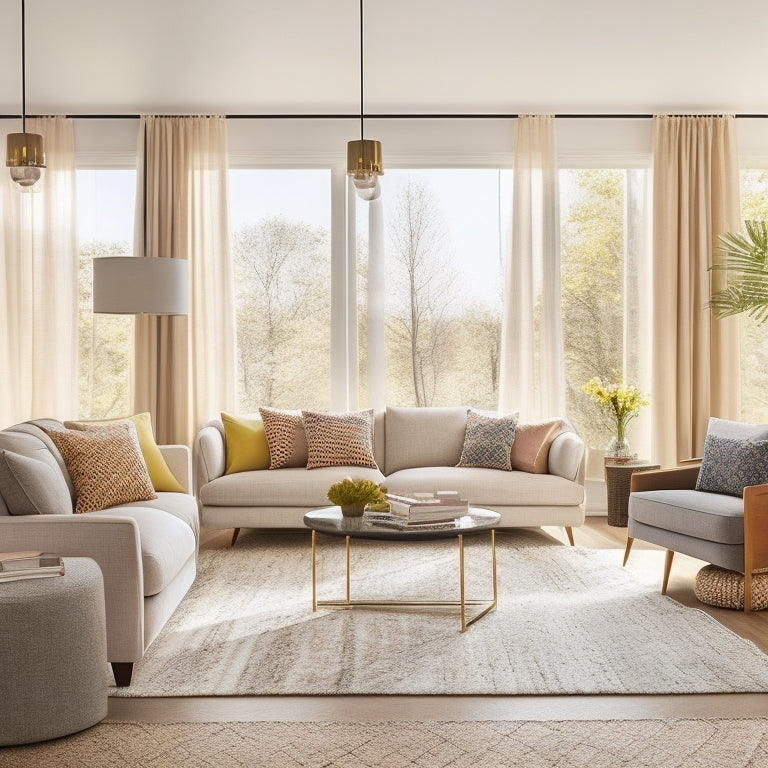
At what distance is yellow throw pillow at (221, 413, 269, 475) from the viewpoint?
5.78 meters

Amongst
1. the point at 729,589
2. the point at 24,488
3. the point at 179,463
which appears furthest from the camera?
the point at 179,463

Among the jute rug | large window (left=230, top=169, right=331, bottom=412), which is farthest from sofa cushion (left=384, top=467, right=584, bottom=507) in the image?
the jute rug

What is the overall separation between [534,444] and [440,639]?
240 cm

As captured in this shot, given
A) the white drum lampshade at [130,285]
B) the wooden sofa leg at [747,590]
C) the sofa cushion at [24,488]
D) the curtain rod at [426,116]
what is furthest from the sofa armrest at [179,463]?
the curtain rod at [426,116]

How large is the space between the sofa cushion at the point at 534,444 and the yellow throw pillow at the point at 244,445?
167 cm

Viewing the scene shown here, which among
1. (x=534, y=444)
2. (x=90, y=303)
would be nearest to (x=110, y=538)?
(x=534, y=444)

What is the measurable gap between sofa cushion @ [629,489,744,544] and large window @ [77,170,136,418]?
3941 mm

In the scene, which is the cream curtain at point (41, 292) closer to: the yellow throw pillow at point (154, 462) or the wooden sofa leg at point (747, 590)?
the yellow throw pillow at point (154, 462)

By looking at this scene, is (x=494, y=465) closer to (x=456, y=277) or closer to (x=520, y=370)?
(x=520, y=370)

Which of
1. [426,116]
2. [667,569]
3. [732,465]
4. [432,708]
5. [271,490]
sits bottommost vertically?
[432,708]

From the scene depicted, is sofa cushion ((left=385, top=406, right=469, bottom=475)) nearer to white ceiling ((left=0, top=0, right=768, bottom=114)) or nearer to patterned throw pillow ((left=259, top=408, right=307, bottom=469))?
patterned throw pillow ((left=259, top=408, right=307, bottom=469))

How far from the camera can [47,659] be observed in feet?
8.45

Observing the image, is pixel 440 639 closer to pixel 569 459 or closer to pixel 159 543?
pixel 159 543

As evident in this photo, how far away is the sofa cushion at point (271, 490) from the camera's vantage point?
542 centimetres
